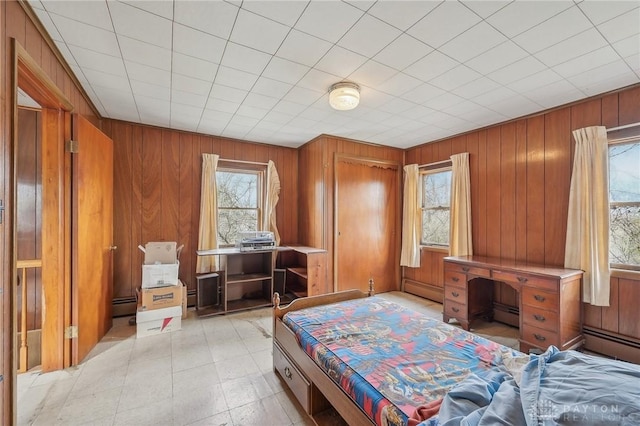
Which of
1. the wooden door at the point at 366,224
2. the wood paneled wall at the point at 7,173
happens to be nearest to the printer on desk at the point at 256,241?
the wooden door at the point at 366,224

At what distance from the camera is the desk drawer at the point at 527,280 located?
8.11 ft

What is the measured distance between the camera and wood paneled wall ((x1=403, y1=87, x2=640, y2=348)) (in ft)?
8.41

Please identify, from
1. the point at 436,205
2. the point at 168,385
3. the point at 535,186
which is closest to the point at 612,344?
the point at 535,186

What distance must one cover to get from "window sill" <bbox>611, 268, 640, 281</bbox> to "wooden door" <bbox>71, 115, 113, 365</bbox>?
16.5 ft

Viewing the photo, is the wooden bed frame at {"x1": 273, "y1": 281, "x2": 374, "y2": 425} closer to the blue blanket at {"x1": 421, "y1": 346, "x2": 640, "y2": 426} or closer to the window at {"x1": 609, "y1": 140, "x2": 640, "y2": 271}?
the blue blanket at {"x1": 421, "y1": 346, "x2": 640, "y2": 426}

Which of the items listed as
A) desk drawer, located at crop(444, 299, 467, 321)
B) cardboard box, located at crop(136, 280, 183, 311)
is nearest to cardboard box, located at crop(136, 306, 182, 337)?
cardboard box, located at crop(136, 280, 183, 311)

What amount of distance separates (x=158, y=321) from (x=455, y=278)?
11.6 ft

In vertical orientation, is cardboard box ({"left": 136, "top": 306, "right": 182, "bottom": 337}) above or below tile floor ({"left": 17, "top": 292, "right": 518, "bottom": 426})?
above

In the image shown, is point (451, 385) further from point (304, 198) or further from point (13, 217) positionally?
point (304, 198)

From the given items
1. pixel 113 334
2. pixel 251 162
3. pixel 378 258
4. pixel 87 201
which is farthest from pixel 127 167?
pixel 378 258

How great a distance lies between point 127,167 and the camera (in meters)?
3.59

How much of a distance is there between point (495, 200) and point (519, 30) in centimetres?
228

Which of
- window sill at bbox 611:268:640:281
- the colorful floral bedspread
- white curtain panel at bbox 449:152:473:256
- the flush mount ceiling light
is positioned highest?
the flush mount ceiling light

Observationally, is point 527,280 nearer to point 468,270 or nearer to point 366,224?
point 468,270
